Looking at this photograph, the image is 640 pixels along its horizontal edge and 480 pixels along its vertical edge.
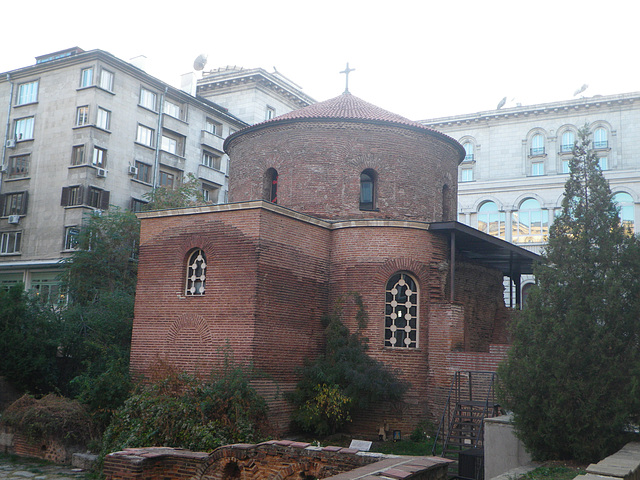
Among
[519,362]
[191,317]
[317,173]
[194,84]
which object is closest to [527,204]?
[194,84]

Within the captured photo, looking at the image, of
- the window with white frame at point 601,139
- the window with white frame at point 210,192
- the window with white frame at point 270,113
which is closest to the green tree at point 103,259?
the window with white frame at point 210,192

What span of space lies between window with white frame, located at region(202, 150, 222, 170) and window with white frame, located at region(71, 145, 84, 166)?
785 centimetres

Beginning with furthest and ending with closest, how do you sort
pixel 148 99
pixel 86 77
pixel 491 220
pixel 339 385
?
pixel 491 220
pixel 148 99
pixel 86 77
pixel 339 385

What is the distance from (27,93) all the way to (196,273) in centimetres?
2208

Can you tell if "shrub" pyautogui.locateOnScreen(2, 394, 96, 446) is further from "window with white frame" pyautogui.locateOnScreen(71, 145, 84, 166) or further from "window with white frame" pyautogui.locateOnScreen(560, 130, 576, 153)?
"window with white frame" pyautogui.locateOnScreen(560, 130, 576, 153)

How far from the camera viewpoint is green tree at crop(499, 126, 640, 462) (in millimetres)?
9055

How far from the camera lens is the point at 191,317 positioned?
→ 15.9 metres

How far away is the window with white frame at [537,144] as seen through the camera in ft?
138

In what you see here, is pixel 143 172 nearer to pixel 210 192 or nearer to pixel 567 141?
pixel 210 192

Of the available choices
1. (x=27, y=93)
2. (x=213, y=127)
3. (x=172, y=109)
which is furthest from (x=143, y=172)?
(x=27, y=93)

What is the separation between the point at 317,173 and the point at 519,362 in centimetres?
1087

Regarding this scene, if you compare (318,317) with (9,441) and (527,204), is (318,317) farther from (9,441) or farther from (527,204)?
(527,204)

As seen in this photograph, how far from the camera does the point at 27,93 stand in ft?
109

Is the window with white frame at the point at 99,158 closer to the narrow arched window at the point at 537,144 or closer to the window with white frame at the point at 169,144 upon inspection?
the window with white frame at the point at 169,144
